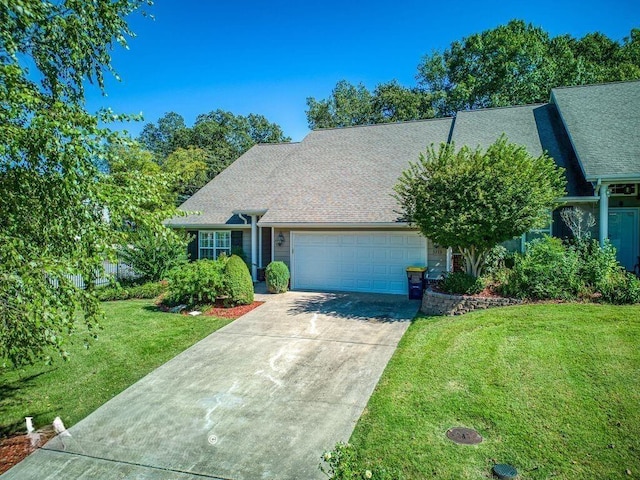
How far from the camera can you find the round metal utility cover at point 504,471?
4.37 metres

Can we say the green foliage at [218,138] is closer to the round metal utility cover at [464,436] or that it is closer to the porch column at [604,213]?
the porch column at [604,213]

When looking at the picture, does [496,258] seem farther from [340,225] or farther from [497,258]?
[340,225]

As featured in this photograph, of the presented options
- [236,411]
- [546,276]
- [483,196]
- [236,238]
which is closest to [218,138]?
[236,238]

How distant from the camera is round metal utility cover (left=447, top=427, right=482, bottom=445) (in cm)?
505

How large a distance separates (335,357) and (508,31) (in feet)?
99.2

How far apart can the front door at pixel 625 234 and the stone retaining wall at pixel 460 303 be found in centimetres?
587

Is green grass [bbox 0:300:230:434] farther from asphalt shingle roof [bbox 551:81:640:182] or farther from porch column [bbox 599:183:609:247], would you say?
asphalt shingle roof [bbox 551:81:640:182]

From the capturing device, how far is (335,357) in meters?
8.26

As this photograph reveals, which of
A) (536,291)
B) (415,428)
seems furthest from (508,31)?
(415,428)

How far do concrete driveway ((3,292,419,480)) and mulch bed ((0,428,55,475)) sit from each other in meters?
0.18

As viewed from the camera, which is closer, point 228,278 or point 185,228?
point 228,278

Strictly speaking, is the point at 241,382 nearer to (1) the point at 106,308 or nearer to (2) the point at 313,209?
(1) the point at 106,308

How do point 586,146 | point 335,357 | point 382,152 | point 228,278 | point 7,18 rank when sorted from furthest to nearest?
point 382,152
point 586,146
point 228,278
point 335,357
point 7,18

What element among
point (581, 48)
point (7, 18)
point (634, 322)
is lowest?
point (634, 322)
